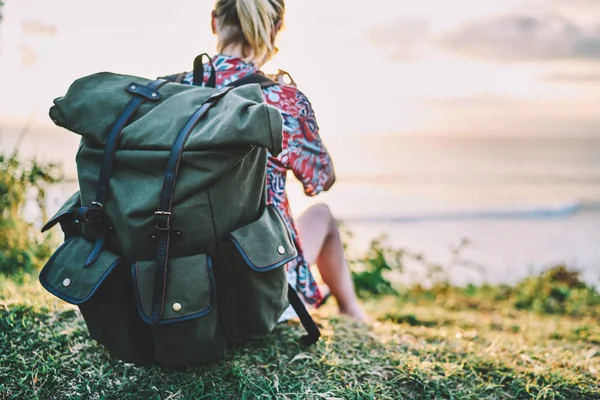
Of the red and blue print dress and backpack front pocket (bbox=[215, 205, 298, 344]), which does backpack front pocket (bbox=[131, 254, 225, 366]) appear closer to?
backpack front pocket (bbox=[215, 205, 298, 344])

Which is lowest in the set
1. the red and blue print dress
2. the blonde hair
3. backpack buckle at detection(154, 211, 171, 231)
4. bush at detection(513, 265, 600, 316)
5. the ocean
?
the ocean

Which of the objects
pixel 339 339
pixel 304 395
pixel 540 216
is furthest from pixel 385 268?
pixel 540 216

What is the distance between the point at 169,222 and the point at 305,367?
901mm

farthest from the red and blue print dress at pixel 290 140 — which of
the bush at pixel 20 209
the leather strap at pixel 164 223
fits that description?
the bush at pixel 20 209

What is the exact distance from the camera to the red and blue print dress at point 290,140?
249 centimetres

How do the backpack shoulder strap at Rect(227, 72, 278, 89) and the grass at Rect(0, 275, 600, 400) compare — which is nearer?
the grass at Rect(0, 275, 600, 400)

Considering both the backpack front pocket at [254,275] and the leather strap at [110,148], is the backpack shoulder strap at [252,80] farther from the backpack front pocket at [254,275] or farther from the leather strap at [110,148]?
the backpack front pocket at [254,275]

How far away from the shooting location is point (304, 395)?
2174 millimetres

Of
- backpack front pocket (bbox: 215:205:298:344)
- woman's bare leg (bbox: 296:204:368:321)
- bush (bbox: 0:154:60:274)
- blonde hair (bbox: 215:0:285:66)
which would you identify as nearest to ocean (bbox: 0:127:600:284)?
bush (bbox: 0:154:60:274)

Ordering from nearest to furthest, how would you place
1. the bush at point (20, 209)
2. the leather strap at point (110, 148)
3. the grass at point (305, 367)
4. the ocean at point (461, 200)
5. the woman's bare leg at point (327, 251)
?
the leather strap at point (110, 148), the grass at point (305, 367), the woman's bare leg at point (327, 251), the bush at point (20, 209), the ocean at point (461, 200)

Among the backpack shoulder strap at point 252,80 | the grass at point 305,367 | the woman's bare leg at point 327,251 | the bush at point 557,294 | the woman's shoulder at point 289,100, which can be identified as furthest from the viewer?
the bush at point 557,294

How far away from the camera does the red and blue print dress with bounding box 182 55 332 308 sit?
2.49 m

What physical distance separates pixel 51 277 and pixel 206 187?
63 cm

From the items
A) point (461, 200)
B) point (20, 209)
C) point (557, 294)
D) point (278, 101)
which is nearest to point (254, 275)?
point (278, 101)
